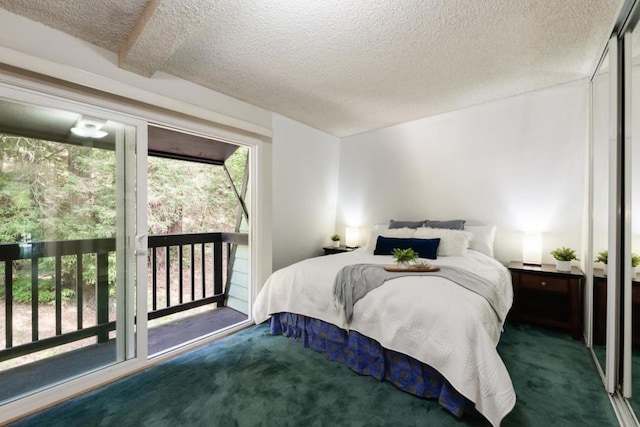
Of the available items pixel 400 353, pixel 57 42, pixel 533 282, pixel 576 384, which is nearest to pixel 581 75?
pixel 533 282

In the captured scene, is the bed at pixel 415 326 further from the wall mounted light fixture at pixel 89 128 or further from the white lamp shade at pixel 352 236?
the wall mounted light fixture at pixel 89 128

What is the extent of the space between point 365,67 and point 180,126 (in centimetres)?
171

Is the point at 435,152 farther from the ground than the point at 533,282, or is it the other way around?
the point at 435,152

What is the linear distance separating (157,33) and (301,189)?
251cm

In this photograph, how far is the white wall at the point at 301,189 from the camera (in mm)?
3664

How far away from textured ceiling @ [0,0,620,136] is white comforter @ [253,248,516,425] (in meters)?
1.77

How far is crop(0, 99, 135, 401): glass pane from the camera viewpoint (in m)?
1.74

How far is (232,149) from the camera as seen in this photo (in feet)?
12.3

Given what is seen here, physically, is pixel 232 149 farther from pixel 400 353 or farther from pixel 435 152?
pixel 400 353

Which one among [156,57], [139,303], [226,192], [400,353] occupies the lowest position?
[400,353]

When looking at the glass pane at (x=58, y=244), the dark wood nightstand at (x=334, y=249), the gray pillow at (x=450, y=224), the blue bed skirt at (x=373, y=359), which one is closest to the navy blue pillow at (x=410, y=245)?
the gray pillow at (x=450, y=224)

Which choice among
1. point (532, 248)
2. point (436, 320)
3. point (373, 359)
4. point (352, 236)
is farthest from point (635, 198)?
point (352, 236)

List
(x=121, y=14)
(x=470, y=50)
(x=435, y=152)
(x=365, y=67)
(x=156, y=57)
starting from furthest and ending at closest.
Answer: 1. (x=435, y=152)
2. (x=365, y=67)
3. (x=470, y=50)
4. (x=156, y=57)
5. (x=121, y=14)

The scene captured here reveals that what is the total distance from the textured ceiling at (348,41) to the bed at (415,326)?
5.78 ft
